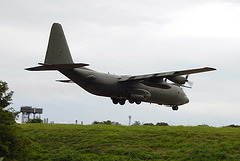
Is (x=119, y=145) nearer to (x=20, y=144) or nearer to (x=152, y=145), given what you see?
(x=152, y=145)

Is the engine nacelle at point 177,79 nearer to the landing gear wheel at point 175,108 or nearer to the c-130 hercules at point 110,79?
the c-130 hercules at point 110,79

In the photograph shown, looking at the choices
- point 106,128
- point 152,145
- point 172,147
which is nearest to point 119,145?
point 152,145

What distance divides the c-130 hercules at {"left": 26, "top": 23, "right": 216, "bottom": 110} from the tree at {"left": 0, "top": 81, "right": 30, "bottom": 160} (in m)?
5.20

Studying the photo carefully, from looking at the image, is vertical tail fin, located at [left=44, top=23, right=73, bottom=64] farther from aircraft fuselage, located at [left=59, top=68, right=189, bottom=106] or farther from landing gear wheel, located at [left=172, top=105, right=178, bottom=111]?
landing gear wheel, located at [left=172, top=105, right=178, bottom=111]

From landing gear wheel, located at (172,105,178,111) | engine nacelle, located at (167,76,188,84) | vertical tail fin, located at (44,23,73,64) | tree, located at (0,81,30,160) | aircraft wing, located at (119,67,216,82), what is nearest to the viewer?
tree, located at (0,81,30,160)

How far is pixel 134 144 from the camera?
95.6ft

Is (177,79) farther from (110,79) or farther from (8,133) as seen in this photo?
(8,133)

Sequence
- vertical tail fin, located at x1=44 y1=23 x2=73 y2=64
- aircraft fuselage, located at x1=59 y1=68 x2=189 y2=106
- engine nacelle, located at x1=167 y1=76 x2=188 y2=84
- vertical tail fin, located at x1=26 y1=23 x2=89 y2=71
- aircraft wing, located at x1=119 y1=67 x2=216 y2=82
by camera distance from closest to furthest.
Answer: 1. vertical tail fin, located at x1=26 y1=23 x2=89 y2=71
2. vertical tail fin, located at x1=44 y1=23 x2=73 y2=64
3. aircraft wing, located at x1=119 y1=67 x2=216 y2=82
4. aircraft fuselage, located at x1=59 y1=68 x2=189 y2=106
5. engine nacelle, located at x1=167 y1=76 x2=188 y2=84

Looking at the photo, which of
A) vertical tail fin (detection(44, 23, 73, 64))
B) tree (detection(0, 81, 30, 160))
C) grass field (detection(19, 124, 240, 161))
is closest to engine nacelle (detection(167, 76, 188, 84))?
grass field (detection(19, 124, 240, 161))

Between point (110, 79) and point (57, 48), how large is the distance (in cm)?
700

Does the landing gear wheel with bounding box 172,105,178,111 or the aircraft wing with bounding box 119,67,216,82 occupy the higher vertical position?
the aircraft wing with bounding box 119,67,216,82

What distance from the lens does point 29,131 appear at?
37.9m

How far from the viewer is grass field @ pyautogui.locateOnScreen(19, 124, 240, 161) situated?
990 inches

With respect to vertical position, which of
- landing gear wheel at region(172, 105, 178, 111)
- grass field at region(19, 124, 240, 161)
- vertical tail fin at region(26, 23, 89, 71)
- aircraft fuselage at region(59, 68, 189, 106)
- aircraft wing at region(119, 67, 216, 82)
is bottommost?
grass field at region(19, 124, 240, 161)
